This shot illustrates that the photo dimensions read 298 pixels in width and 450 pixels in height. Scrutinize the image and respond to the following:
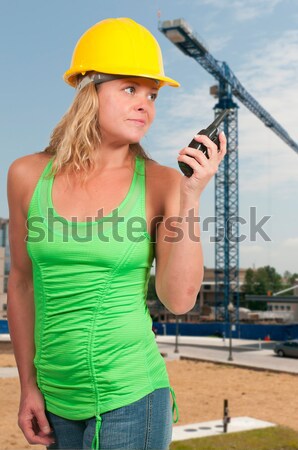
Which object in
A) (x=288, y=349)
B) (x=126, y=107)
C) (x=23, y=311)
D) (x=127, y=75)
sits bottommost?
(x=288, y=349)

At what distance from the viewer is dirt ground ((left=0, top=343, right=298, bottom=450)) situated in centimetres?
1756

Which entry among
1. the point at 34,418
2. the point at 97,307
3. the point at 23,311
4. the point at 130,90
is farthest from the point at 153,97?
the point at 34,418

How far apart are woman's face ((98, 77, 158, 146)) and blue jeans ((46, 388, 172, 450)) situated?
100cm

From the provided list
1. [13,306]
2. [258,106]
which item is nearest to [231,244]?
[258,106]

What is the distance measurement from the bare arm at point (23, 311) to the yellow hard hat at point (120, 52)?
510mm

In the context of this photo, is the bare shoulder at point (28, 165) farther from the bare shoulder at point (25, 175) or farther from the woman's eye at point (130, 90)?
the woman's eye at point (130, 90)

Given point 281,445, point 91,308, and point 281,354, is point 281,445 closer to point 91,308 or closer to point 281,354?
point 91,308

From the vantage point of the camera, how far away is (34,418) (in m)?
2.22

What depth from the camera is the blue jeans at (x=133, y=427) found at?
1928mm

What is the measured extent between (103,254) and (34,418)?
2.63ft

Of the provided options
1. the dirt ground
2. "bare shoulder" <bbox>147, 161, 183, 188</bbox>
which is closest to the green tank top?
"bare shoulder" <bbox>147, 161, 183, 188</bbox>

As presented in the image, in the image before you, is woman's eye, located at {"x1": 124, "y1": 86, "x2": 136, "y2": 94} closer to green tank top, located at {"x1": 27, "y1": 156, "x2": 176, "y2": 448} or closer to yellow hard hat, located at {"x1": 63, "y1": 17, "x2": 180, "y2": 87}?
yellow hard hat, located at {"x1": 63, "y1": 17, "x2": 180, "y2": 87}

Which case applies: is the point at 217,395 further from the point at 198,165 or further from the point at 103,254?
the point at 198,165

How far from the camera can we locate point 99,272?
1.95 m
